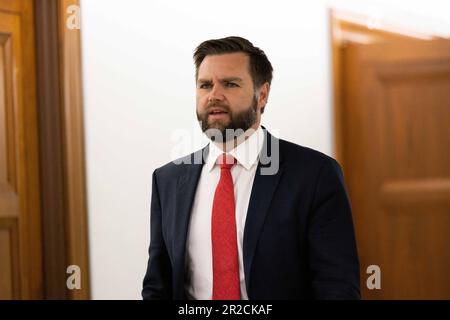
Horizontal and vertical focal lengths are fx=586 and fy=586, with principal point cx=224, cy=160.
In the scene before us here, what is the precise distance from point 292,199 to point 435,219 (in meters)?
0.69

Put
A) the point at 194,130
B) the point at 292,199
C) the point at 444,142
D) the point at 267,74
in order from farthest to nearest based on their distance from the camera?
the point at 194,130, the point at 444,142, the point at 267,74, the point at 292,199

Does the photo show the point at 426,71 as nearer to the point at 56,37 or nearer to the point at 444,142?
the point at 444,142

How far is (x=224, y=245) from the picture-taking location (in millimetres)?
1265

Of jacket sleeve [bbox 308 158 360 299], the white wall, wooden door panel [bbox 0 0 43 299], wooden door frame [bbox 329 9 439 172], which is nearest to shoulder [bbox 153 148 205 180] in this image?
jacket sleeve [bbox 308 158 360 299]

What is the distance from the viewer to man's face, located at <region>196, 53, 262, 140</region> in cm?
134

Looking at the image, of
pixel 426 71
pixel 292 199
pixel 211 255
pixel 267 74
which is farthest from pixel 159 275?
pixel 426 71

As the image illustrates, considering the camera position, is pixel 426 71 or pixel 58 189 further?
pixel 58 189

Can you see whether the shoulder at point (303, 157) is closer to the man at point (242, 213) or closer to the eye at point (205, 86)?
the man at point (242, 213)

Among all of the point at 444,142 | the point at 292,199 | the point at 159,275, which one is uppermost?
the point at 444,142

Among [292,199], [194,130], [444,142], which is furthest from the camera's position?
[194,130]

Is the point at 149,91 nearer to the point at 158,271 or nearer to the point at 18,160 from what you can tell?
the point at 18,160

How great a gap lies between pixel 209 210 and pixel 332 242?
279 mm
